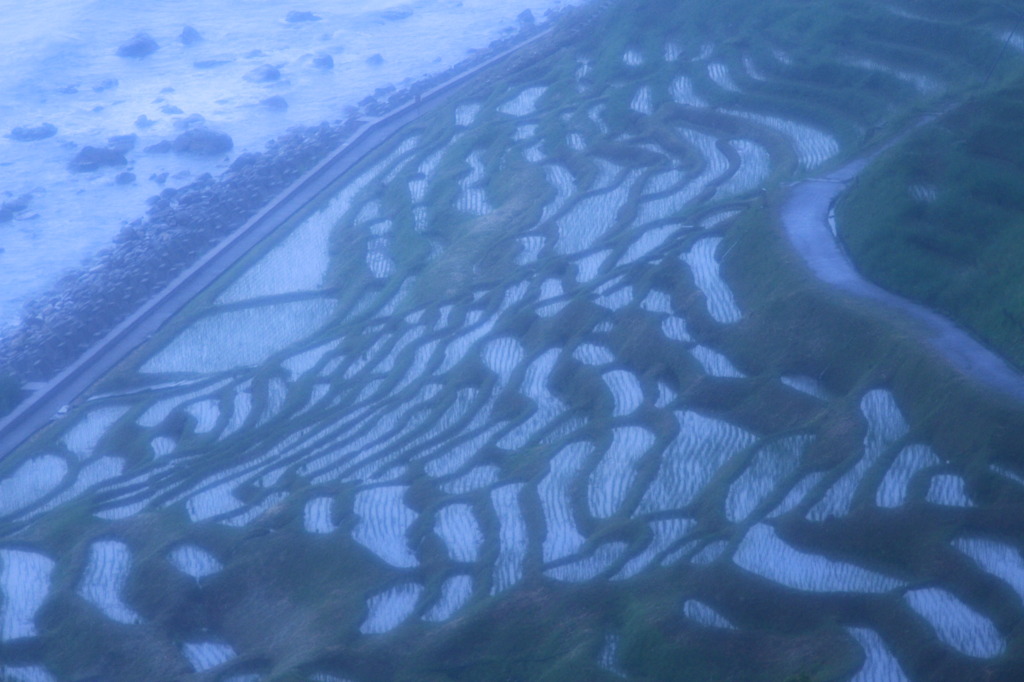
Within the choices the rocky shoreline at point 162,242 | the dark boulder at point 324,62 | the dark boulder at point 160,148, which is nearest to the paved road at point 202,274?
the rocky shoreline at point 162,242

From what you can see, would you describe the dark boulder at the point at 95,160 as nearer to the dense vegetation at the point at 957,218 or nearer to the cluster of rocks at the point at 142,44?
the cluster of rocks at the point at 142,44

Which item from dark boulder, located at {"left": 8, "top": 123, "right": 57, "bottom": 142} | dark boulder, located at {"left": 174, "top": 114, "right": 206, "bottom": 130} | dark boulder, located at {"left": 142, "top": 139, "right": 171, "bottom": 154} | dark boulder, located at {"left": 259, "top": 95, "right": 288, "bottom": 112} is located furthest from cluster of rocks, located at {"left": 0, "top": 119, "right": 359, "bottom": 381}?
dark boulder, located at {"left": 8, "top": 123, "right": 57, "bottom": 142}

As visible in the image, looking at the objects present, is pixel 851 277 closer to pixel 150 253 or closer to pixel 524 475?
pixel 524 475

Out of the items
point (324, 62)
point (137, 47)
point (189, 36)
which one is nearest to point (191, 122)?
point (324, 62)

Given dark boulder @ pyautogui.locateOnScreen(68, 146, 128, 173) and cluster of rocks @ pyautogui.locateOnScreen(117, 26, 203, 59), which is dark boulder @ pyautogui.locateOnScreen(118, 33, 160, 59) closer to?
cluster of rocks @ pyautogui.locateOnScreen(117, 26, 203, 59)

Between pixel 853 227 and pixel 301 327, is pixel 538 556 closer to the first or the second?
pixel 853 227

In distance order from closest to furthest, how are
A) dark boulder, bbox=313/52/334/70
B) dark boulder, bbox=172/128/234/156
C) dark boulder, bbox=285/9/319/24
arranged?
1. dark boulder, bbox=172/128/234/156
2. dark boulder, bbox=313/52/334/70
3. dark boulder, bbox=285/9/319/24
